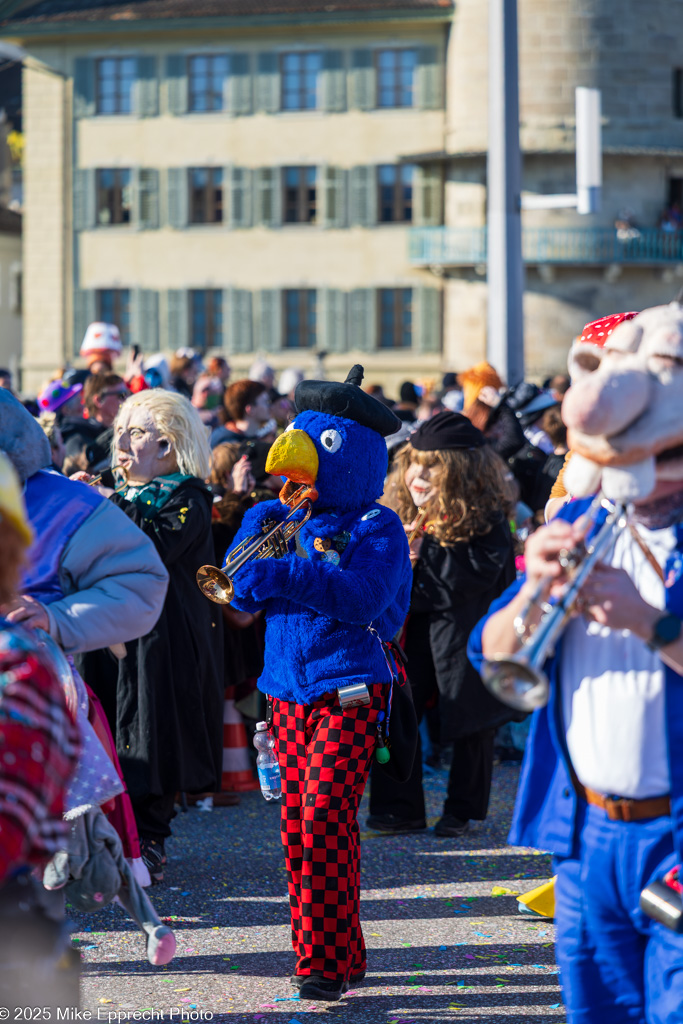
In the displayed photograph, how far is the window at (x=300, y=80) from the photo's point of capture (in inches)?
1380

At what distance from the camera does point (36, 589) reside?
3.47m

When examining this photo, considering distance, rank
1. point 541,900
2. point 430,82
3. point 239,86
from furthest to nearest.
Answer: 1. point 239,86
2. point 430,82
3. point 541,900

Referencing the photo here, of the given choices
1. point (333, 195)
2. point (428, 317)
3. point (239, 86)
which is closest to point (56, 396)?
point (428, 317)

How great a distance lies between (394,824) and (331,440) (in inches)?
97.2

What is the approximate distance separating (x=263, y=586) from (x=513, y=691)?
190cm

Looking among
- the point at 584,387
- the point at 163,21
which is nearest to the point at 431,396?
the point at 584,387

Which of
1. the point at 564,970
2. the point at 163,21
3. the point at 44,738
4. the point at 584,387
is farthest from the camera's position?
the point at 163,21

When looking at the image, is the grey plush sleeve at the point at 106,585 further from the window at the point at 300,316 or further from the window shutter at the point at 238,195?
the window shutter at the point at 238,195

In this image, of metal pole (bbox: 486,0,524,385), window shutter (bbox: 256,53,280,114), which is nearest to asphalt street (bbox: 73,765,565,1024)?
metal pole (bbox: 486,0,524,385)

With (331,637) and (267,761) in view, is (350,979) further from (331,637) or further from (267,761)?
(331,637)

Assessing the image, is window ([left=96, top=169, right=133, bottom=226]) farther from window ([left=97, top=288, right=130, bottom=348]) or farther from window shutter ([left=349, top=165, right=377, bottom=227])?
window shutter ([left=349, top=165, right=377, bottom=227])

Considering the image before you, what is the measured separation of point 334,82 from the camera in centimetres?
3488

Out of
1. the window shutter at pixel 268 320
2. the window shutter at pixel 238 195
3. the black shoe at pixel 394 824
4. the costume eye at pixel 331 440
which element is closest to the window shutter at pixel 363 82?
the window shutter at pixel 238 195

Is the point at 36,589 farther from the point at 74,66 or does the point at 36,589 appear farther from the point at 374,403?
the point at 74,66
